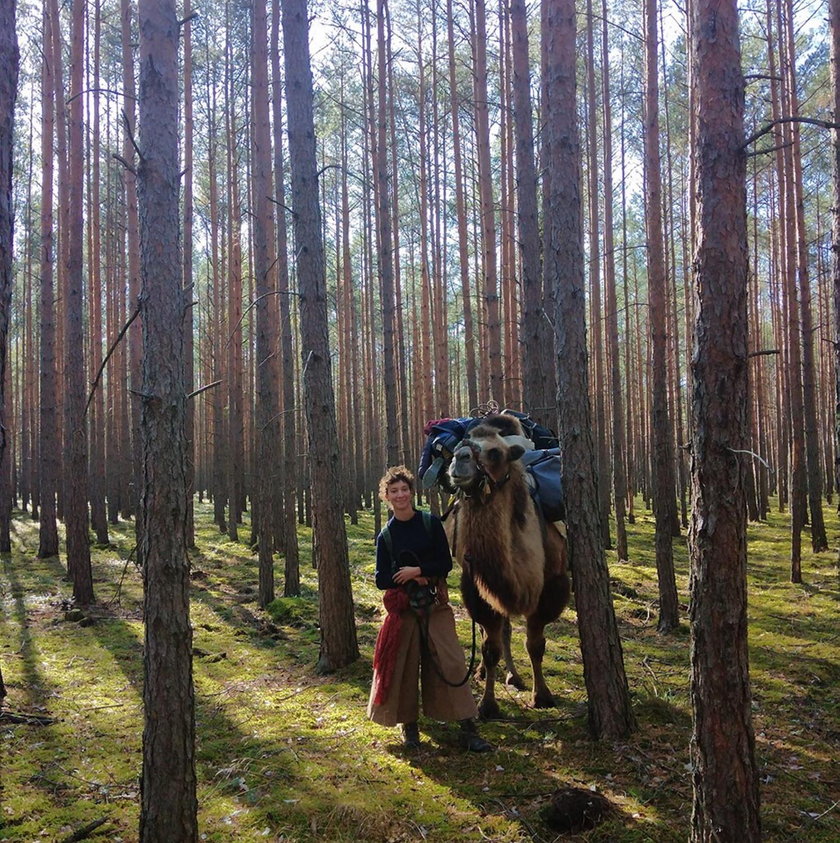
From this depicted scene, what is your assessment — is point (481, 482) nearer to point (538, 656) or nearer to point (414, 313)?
point (538, 656)

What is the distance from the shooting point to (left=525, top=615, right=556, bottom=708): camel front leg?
17.6 feet

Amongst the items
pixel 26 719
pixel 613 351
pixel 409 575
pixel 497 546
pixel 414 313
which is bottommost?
pixel 26 719

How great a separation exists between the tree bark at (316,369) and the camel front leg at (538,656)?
73.7 inches

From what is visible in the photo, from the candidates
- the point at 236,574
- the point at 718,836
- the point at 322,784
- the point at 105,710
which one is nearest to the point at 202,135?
the point at 236,574

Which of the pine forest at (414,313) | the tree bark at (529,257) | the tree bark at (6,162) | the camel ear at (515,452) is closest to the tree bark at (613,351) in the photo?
the pine forest at (414,313)

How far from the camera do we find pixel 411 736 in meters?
4.70

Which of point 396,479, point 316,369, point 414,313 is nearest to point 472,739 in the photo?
point 396,479

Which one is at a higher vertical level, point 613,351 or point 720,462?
point 613,351

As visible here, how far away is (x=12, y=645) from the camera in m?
7.43

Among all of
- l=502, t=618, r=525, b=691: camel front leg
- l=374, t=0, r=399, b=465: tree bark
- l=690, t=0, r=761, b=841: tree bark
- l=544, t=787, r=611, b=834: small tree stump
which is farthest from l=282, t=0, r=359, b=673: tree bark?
l=374, t=0, r=399, b=465: tree bark

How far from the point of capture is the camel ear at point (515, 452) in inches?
199

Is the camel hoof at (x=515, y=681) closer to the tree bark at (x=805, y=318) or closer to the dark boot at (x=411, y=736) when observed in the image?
the dark boot at (x=411, y=736)

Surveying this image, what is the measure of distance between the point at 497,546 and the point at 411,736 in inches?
54.7

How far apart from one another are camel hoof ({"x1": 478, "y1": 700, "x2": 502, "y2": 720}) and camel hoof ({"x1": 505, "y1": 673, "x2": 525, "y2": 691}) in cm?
67
